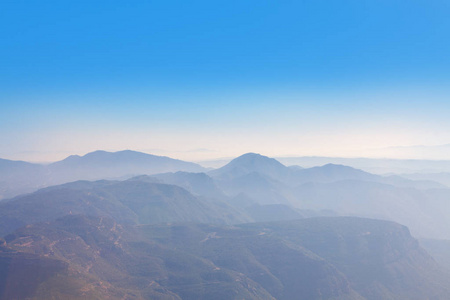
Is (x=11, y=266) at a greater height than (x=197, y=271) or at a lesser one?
greater

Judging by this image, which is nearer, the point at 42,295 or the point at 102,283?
the point at 42,295

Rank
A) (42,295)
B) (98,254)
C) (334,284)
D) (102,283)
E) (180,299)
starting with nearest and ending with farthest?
(42,295) < (102,283) < (180,299) < (98,254) < (334,284)

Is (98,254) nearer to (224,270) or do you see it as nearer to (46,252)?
(46,252)

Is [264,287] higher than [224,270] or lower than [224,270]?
lower

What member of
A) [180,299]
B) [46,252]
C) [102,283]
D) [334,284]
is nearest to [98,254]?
[46,252]

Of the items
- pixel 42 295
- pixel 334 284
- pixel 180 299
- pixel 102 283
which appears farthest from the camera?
pixel 334 284

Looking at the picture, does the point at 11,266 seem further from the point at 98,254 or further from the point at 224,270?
the point at 224,270

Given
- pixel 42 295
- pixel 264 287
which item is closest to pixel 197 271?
pixel 264 287

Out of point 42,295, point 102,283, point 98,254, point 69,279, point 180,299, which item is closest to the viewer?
point 42,295

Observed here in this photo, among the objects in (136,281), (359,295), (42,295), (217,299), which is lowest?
(359,295)
